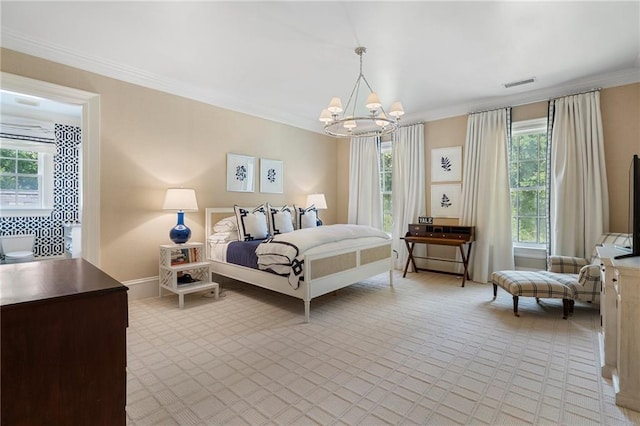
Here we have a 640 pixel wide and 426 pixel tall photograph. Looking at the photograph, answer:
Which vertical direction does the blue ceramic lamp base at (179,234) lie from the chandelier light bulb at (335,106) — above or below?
below

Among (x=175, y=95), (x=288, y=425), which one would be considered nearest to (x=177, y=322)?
(x=288, y=425)

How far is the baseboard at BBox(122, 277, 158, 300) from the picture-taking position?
3.79 meters

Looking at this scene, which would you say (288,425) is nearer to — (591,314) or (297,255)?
(297,255)

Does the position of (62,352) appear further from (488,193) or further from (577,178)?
(577,178)

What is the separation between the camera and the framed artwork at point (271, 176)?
17.1ft

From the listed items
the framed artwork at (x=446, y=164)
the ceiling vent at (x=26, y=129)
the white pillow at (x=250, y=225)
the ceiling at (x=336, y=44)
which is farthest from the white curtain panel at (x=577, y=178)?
the ceiling vent at (x=26, y=129)

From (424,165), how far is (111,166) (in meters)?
4.71

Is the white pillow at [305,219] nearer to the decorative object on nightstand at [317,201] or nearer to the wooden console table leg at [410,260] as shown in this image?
the decorative object on nightstand at [317,201]

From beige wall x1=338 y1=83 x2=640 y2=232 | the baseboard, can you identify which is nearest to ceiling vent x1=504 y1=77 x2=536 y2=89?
beige wall x1=338 y1=83 x2=640 y2=232

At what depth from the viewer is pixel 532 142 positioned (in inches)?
182

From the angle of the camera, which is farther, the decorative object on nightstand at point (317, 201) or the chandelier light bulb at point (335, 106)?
the decorative object on nightstand at point (317, 201)

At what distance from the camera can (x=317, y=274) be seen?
10.6 feet

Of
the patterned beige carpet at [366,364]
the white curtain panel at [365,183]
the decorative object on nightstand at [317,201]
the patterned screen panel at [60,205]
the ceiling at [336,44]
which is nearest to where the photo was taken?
the patterned beige carpet at [366,364]

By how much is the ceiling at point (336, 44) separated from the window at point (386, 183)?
1.78 meters
